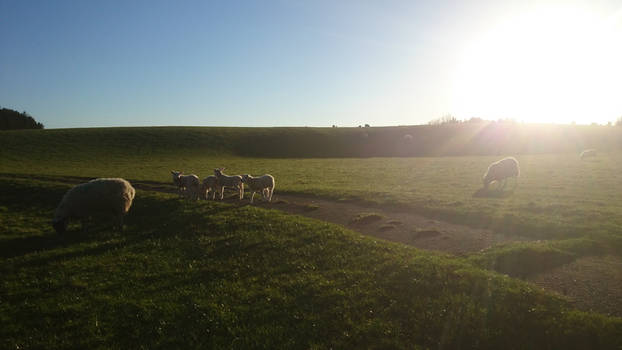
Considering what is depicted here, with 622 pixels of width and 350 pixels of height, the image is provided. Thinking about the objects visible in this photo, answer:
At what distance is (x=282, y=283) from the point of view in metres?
10.2

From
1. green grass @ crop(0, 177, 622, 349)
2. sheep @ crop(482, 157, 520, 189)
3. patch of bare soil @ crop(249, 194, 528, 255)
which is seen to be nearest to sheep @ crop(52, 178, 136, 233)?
green grass @ crop(0, 177, 622, 349)

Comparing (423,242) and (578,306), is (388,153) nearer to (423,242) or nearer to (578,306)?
(423,242)

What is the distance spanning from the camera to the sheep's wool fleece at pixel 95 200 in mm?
16266

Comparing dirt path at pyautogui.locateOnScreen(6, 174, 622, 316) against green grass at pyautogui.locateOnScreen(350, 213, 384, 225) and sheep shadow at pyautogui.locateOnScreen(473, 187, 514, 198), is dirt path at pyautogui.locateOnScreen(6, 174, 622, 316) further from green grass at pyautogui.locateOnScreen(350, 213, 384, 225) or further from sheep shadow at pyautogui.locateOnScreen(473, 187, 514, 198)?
sheep shadow at pyautogui.locateOnScreen(473, 187, 514, 198)

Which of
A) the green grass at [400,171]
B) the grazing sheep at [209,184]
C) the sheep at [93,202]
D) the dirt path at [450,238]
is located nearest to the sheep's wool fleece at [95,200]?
the sheep at [93,202]

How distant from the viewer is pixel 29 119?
119312 millimetres

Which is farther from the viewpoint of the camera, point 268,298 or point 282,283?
point 282,283

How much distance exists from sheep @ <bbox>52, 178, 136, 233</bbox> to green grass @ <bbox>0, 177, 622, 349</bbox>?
1540 mm

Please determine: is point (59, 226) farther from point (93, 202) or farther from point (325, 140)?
point (325, 140)

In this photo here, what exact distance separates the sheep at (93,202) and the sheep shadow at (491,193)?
24580mm

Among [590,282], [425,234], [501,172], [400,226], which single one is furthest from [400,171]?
[590,282]

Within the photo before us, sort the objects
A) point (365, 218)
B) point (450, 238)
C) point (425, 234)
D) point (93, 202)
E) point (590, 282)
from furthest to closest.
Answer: point (365, 218) < point (93, 202) < point (425, 234) < point (450, 238) < point (590, 282)

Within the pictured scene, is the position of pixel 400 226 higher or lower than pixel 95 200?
lower

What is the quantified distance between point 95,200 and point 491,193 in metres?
28.0
